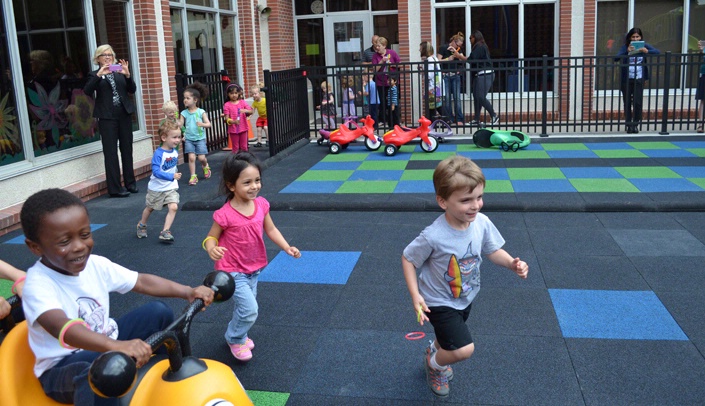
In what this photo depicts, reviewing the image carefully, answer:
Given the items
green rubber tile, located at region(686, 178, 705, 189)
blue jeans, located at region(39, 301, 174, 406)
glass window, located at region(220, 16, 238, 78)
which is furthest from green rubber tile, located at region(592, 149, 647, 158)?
blue jeans, located at region(39, 301, 174, 406)

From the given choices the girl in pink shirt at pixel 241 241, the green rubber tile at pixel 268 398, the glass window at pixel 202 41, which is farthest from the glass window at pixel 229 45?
the green rubber tile at pixel 268 398

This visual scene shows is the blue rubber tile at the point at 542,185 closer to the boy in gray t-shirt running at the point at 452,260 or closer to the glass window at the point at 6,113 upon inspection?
the boy in gray t-shirt running at the point at 452,260

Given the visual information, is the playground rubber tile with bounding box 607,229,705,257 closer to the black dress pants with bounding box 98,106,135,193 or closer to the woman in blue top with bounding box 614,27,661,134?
the black dress pants with bounding box 98,106,135,193

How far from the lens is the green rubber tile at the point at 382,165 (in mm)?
10500

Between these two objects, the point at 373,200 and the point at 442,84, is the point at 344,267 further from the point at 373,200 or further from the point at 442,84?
the point at 442,84

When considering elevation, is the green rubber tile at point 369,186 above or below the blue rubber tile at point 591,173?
above

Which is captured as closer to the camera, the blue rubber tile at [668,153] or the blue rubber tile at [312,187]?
the blue rubber tile at [312,187]

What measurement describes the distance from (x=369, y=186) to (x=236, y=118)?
10.3 feet

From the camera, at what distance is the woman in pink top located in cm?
1344

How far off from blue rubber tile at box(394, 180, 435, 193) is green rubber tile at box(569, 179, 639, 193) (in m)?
1.82

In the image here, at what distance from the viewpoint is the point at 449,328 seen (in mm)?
3473

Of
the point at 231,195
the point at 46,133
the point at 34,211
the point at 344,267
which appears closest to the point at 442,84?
the point at 46,133

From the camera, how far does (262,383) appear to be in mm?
3898

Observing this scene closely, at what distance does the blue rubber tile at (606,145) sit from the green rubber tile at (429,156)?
8.14ft
